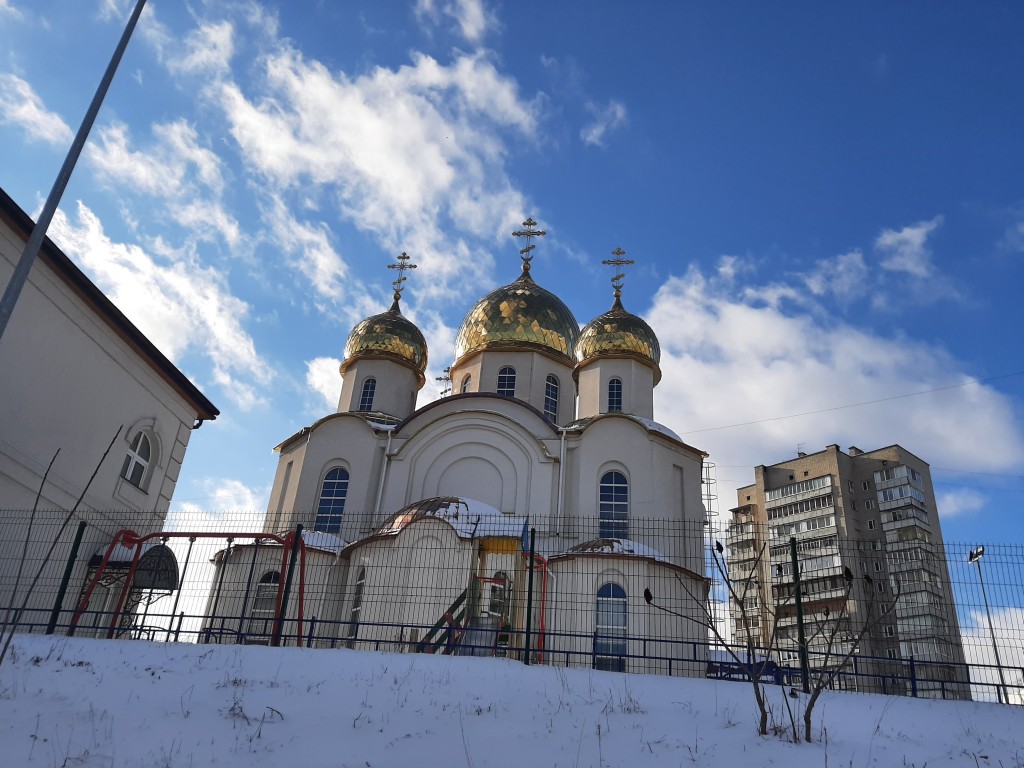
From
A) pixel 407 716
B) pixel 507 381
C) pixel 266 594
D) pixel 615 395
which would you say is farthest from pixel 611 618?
pixel 507 381

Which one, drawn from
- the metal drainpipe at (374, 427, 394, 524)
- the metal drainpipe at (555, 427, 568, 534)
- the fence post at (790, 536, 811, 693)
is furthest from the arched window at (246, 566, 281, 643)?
the fence post at (790, 536, 811, 693)

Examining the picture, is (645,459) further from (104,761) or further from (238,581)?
(104,761)

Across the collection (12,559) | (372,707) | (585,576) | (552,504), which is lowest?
(372,707)

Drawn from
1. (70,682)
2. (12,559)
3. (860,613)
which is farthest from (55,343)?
(860,613)

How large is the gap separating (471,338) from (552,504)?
7.98m

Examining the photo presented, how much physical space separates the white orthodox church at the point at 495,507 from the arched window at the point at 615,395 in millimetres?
42

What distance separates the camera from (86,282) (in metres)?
15.3

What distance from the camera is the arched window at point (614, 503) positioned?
63.2ft

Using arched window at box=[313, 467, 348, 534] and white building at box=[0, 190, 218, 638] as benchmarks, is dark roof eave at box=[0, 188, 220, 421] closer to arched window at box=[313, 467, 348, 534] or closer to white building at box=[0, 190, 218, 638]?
white building at box=[0, 190, 218, 638]

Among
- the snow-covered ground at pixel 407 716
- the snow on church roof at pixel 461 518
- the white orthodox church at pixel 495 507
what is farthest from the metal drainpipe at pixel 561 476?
the snow-covered ground at pixel 407 716

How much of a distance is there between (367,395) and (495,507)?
7.39 metres

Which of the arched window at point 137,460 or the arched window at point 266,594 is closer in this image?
the arched window at point 137,460

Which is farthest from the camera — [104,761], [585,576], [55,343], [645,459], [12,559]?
[645,459]

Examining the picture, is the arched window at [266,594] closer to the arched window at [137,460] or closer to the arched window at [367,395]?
the arched window at [137,460]
